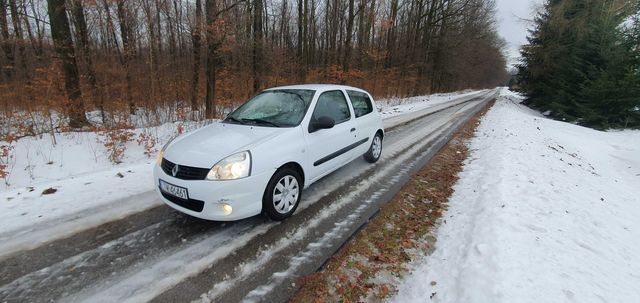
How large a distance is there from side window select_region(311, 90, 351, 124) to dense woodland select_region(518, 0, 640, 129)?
657 inches

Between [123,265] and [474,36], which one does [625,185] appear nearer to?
[123,265]

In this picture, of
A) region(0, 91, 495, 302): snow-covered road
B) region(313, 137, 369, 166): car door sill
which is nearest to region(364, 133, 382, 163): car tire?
region(313, 137, 369, 166): car door sill

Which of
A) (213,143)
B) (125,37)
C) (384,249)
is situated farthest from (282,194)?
(125,37)

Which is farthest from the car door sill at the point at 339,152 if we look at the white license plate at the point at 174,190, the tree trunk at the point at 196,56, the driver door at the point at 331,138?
the tree trunk at the point at 196,56

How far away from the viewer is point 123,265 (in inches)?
116

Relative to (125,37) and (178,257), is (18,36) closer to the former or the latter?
(125,37)

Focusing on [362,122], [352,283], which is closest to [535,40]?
[362,122]

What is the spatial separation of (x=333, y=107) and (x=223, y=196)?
256 centimetres

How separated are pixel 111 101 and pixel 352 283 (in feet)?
30.5

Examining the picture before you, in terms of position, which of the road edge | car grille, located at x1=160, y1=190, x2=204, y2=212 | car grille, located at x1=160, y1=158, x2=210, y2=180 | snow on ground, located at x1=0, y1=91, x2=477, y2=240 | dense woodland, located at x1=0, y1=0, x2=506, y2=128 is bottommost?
the road edge

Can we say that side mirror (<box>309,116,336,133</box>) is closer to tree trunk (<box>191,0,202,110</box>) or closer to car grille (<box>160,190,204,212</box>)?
car grille (<box>160,190,204,212</box>)

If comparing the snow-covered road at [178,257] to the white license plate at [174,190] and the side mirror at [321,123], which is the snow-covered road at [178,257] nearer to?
the white license plate at [174,190]

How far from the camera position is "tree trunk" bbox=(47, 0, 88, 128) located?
783 centimetres

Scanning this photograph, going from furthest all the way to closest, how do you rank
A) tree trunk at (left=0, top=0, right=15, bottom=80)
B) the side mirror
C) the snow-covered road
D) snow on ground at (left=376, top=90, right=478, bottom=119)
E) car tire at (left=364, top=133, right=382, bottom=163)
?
snow on ground at (left=376, top=90, right=478, bottom=119) → tree trunk at (left=0, top=0, right=15, bottom=80) → car tire at (left=364, top=133, right=382, bottom=163) → the side mirror → the snow-covered road
